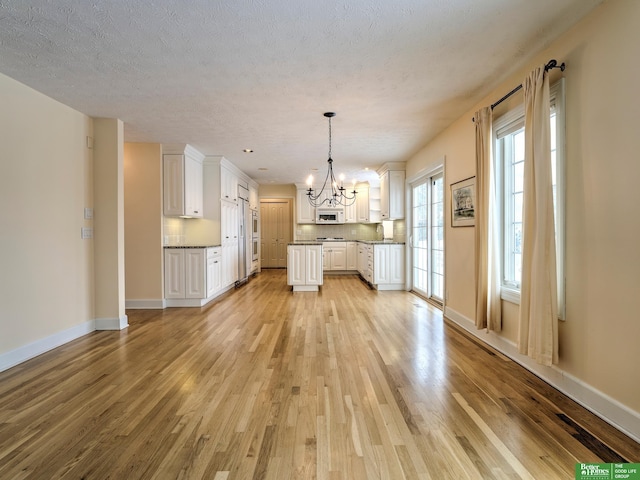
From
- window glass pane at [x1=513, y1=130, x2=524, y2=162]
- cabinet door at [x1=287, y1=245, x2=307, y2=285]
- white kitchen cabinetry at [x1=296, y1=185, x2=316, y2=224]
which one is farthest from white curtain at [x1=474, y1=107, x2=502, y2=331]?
white kitchen cabinetry at [x1=296, y1=185, x2=316, y2=224]

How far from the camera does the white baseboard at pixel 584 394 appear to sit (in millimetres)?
1831

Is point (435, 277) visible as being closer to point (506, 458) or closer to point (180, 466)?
point (506, 458)

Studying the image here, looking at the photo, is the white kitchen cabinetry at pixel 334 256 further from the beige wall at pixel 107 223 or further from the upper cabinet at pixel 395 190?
the beige wall at pixel 107 223

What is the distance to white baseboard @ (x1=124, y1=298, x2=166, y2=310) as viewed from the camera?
5148 millimetres

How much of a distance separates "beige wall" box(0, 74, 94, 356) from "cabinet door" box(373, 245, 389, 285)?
4.67m

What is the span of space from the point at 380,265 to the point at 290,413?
4786mm

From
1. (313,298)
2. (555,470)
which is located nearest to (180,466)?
(555,470)

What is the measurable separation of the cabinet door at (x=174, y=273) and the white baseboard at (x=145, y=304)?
150 millimetres

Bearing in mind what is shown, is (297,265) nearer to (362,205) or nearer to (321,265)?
(321,265)

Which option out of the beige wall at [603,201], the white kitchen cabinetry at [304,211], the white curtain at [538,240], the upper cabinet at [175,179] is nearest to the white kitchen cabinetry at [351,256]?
the white kitchen cabinetry at [304,211]

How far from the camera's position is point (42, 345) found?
3238mm

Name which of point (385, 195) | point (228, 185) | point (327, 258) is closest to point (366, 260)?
point (385, 195)
